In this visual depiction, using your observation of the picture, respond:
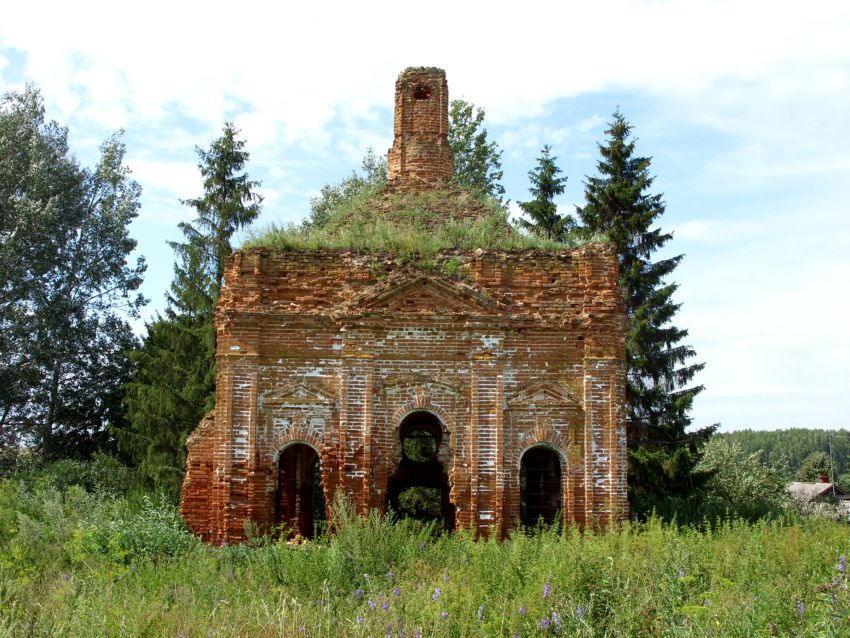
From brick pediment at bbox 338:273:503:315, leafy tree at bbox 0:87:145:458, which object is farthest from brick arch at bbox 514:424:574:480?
leafy tree at bbox 0:87:145:458

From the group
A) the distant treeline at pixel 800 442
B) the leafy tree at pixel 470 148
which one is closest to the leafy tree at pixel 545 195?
the leafy tree at pixel 470 148

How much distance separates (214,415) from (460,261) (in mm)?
4588

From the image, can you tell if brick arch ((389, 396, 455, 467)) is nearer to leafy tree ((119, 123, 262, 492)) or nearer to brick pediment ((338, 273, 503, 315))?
brick pediment ((338, 273, 503, 315))

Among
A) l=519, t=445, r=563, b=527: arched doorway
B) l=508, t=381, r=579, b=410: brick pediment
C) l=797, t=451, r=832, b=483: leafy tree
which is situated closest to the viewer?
l=508, t=381, r=579, b=410: brick pediment

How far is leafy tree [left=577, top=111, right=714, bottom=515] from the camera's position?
21266 millimetres

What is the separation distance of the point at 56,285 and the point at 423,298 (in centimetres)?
1765

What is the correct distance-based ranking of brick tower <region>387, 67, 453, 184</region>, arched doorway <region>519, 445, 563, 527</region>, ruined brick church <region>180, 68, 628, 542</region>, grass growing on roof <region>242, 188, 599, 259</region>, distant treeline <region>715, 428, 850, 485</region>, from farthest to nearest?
distant treeline <region>715, 428, 850, 485</region>, brick tower <region>387, 67, 453, 184</region>, arched doorway <region>519, 445, 563, 527</region>, grass growing on roof <region>242, 188, 599, 259</region>, ruined brick church <region>180, 68, 628, 542</region>

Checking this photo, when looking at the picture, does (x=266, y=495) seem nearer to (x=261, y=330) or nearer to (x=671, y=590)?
(x=261, y=330)

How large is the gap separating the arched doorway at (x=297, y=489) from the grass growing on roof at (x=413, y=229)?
12.0 ft

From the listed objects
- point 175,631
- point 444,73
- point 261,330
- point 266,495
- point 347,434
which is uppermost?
point 444,73

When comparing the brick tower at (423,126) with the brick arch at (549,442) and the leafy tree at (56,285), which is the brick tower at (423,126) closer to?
the brick arch at (549,442)

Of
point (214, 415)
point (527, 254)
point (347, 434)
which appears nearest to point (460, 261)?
point (527, 254)

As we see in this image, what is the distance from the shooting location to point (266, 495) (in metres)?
12.6

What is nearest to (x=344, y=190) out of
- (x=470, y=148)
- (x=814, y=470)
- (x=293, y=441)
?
(x=470, y=148)
